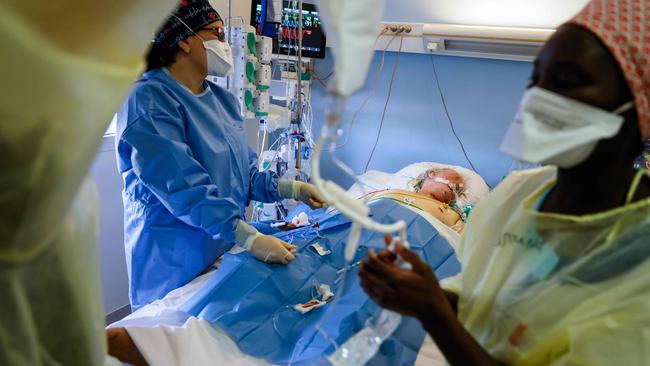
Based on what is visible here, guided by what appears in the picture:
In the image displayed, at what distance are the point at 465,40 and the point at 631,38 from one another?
7.29 feet

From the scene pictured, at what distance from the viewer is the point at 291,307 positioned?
1.36m

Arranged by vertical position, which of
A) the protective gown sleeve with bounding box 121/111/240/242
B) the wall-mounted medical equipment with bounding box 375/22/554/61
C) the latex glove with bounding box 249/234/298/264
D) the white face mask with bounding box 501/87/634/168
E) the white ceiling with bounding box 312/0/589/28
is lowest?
the latex glove with bounding box 249/234/298/264

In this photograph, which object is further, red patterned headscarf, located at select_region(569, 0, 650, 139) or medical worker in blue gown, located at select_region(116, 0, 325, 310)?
medical worker in blue gown, located at select_region(116, 0, 325, 310)

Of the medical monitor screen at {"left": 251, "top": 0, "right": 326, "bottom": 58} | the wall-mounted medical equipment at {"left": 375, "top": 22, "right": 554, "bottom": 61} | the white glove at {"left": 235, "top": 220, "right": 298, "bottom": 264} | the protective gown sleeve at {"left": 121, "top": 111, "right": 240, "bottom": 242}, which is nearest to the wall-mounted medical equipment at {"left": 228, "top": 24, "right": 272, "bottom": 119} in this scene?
the medical monitor screen at {"left": 251, "top": 0, "right": 326, "bottom": 58}

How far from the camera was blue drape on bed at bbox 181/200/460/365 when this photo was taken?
44.0 inches

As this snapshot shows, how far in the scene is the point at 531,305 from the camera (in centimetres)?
73

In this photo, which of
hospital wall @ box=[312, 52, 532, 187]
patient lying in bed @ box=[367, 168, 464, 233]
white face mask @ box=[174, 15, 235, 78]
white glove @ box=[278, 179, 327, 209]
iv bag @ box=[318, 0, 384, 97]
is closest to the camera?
iv bag @ box=[318, 0, 384, 97]

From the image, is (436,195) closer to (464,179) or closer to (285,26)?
(464,179)

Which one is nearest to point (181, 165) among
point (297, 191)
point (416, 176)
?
point (297, 191)

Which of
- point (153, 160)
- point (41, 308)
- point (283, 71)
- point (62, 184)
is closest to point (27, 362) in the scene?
point (41, 308)

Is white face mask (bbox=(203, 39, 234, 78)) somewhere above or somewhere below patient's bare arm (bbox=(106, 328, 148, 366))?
above

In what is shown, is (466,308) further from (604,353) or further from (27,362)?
(27,362)

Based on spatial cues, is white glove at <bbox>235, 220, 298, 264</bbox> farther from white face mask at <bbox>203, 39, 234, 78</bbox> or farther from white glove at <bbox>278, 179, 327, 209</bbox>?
white face mask at <bbox>203, 39, 234, 78</bbox>

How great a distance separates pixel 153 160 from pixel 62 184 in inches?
40.8
